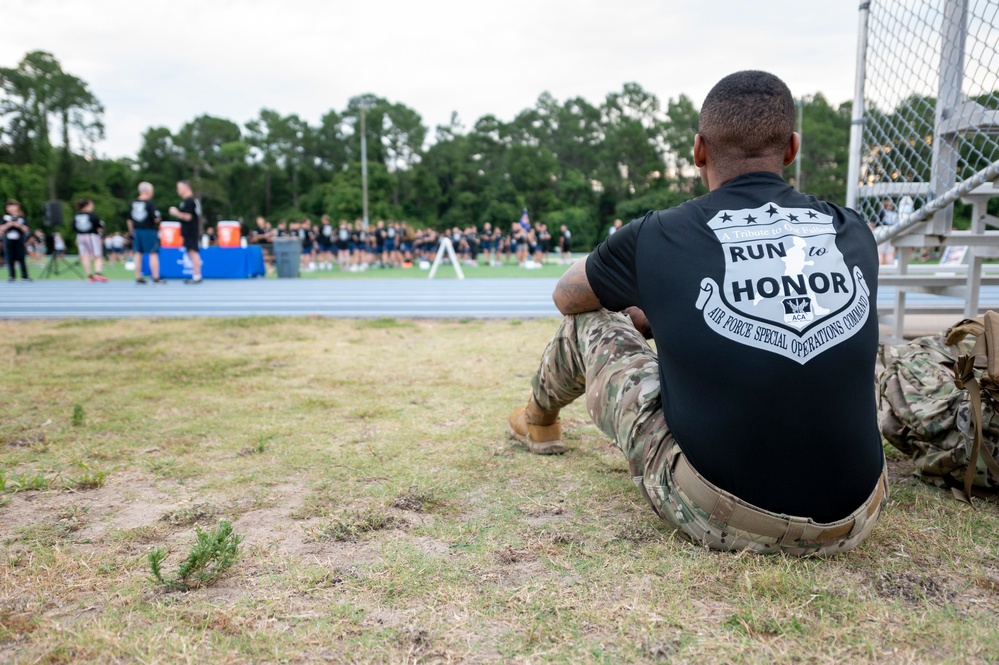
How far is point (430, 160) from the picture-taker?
64.3 m

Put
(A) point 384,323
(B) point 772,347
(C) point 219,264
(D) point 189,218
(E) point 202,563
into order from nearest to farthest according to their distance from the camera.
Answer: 1. (B) point 772,347
2. (E) point 202,563
3. (A) point 384,323
4. (D) point 189,218
5. (C) point 219,264

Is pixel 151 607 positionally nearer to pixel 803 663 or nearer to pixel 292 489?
pixel 292 489

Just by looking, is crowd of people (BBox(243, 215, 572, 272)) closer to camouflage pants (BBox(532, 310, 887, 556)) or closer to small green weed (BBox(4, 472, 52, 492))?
small green weed (BBox(4, 472, 52, 492))

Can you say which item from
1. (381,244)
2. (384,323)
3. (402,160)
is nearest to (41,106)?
(402,160)

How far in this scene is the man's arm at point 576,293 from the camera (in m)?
2.27

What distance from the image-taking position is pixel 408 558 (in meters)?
1.99

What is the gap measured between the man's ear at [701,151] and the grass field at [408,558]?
3.65 feet

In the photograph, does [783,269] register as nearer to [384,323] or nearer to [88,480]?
[88,480]

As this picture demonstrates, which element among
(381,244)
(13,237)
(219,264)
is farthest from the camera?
(381,244)

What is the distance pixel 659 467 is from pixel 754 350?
453mm

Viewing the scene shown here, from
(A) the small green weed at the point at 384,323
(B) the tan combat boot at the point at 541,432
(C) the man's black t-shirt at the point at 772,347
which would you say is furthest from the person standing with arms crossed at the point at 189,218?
(C) the man's black t-shirt at the point at 772,347

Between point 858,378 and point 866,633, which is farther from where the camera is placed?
point 858,378

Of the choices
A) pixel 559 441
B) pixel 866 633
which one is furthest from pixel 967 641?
pixel 559 441

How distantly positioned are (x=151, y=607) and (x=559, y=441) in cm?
176
